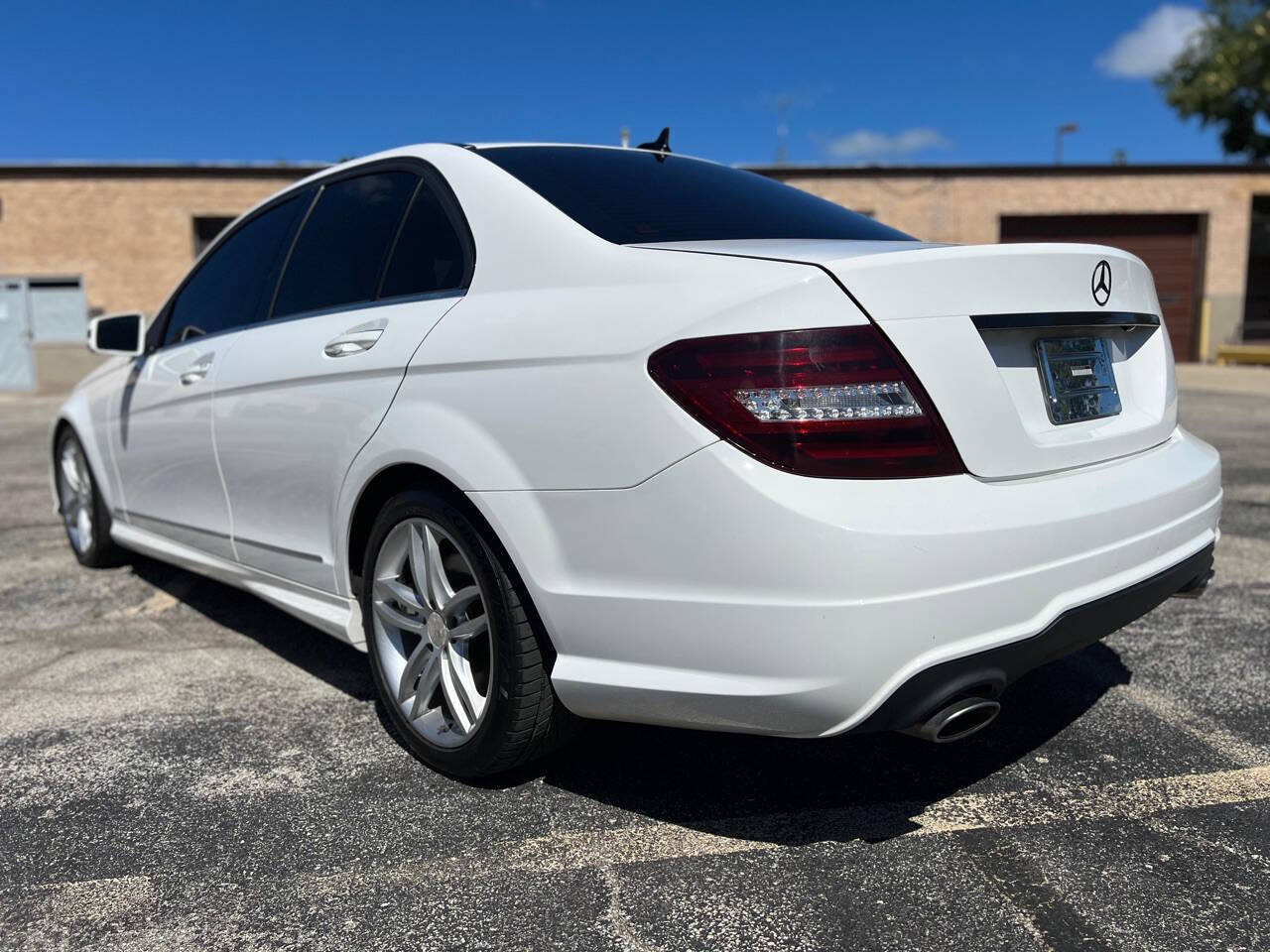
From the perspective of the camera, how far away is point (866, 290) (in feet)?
5.93

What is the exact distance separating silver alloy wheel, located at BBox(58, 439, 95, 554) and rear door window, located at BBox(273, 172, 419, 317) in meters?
2.12

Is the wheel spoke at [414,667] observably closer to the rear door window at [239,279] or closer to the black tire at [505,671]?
the black tire at [505,671]

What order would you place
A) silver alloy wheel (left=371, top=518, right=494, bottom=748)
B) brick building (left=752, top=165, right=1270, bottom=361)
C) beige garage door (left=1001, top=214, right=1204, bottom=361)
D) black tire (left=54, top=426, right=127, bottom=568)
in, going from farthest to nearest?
1. beige garage door (left=1001, top=214, right=1204, bottom=361)
2. brick building (left=752, top=165, right=1270, bottom=361)
3. black tire (left=54, top=426, right=127, bottom=568)
4. silver alloy wheel (left=371, top=518, right=494, bottom=748)

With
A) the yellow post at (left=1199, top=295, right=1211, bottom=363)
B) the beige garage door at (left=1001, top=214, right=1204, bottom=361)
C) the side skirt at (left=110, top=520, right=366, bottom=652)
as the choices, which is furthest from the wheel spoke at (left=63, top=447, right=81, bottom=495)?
the yellow post at (left=1199, top=295, right=1211, bottom=363)

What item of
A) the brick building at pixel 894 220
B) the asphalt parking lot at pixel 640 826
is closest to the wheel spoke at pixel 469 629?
the asphalt parking lot at pixel 640 826

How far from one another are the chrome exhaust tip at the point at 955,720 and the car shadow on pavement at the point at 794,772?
16.0 inches

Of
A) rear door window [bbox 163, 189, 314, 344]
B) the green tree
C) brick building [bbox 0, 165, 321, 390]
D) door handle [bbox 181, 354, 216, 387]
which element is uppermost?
the green tree

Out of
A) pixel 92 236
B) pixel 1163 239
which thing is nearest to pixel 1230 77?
pixel 1163 239

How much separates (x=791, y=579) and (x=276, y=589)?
1.96m

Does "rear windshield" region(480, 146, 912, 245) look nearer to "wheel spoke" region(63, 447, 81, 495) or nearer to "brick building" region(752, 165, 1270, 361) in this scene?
"wheel spoke" region(63, 447, 81, 495)

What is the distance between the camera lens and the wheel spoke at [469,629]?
7.45ft

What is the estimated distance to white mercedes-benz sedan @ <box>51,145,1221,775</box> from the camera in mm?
1747

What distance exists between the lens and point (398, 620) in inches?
100.0

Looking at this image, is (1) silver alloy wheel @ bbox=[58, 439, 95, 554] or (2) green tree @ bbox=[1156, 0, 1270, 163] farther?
(2) green tree @ bbox=[1156, 0, 1270, 163]
